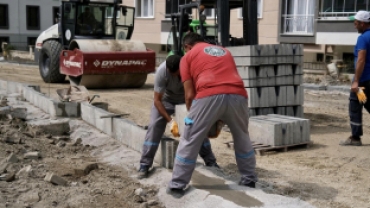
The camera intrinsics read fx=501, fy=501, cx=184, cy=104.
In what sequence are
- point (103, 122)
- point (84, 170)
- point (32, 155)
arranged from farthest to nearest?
Answer: point (103, 122), point (32, 155), point (84, 170)

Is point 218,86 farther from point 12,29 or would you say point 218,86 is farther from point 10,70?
point 12,29

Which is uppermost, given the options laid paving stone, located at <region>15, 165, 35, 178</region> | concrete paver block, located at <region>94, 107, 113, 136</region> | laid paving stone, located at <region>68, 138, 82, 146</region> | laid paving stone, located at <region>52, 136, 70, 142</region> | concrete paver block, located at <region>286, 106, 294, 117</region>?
concrete paver block, located at <region>286, 106, 294, 117</region>

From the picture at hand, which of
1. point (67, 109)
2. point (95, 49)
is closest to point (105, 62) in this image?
point (95, 49)

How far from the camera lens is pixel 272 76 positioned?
27.4 ft

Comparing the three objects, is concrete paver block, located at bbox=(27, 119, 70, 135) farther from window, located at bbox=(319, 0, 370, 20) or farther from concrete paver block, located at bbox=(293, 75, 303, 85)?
window, located at bbox=(319, 0, 370, 20)

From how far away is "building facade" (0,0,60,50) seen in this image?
37.5 metres

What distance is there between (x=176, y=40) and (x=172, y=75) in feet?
22.4

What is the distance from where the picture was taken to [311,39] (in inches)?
742

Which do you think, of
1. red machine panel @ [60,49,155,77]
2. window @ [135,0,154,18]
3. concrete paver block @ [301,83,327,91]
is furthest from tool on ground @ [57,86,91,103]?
window @ [135,0,154,18]

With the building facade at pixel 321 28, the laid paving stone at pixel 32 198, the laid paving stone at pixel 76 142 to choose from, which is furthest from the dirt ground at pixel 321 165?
the building facade at pixel 321 28

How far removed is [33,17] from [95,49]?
93.9 ft

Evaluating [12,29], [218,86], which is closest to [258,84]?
[218,86]

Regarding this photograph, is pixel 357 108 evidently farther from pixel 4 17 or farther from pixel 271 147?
pixel 4 17

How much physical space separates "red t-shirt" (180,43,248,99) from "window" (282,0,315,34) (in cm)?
1529
